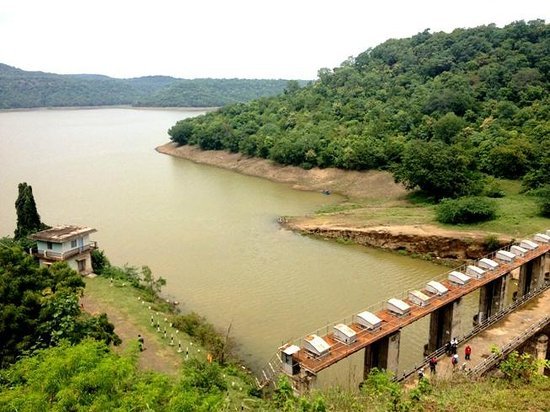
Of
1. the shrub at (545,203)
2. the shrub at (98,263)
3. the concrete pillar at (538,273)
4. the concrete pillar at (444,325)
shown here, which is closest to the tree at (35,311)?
the shrub at (98,263)

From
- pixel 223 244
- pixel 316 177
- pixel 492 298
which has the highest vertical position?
pixel 316 177

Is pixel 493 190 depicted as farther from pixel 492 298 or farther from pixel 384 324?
pixel 384 324

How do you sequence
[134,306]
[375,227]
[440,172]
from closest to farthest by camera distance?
[134,306] < [375,227] < [440,172]

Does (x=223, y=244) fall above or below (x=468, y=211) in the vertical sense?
below

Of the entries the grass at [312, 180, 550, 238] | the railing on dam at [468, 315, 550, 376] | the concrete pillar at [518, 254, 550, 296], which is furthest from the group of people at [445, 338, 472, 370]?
the grass at [312, 180, 550, 238]

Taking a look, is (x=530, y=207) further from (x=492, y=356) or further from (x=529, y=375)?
(x=529, y=375)

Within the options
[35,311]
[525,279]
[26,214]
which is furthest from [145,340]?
[525,279]
